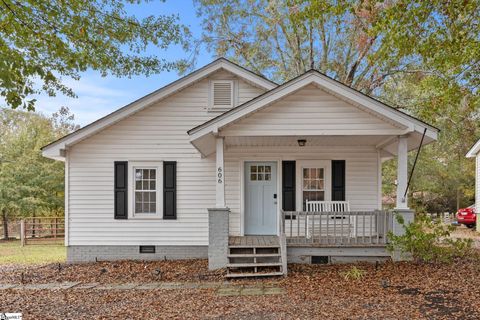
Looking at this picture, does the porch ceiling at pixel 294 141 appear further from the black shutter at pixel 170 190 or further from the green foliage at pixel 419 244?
the green foliage at pixel 419 244

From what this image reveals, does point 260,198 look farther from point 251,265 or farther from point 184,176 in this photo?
point 251,265

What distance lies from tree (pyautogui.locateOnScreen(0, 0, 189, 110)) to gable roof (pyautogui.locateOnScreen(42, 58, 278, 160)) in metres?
0.80

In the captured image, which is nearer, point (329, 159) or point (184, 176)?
point (329, 159)

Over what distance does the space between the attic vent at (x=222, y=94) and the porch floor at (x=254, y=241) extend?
12.3 feet

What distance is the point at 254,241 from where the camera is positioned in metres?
9.61

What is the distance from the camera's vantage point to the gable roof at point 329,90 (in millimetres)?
8383

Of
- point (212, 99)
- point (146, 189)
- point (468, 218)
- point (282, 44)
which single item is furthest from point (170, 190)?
point (468, 218)

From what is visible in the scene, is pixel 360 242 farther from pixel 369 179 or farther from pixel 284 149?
pixel 284 149

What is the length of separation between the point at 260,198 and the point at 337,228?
7.86ft

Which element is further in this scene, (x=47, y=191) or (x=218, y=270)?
(x=47, y=191)

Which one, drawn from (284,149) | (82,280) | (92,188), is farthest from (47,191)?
(284,149)

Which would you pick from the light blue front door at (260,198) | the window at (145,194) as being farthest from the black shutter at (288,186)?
the window at (145,194)

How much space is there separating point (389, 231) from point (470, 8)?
491cm

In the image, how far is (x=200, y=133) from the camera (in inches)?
339
